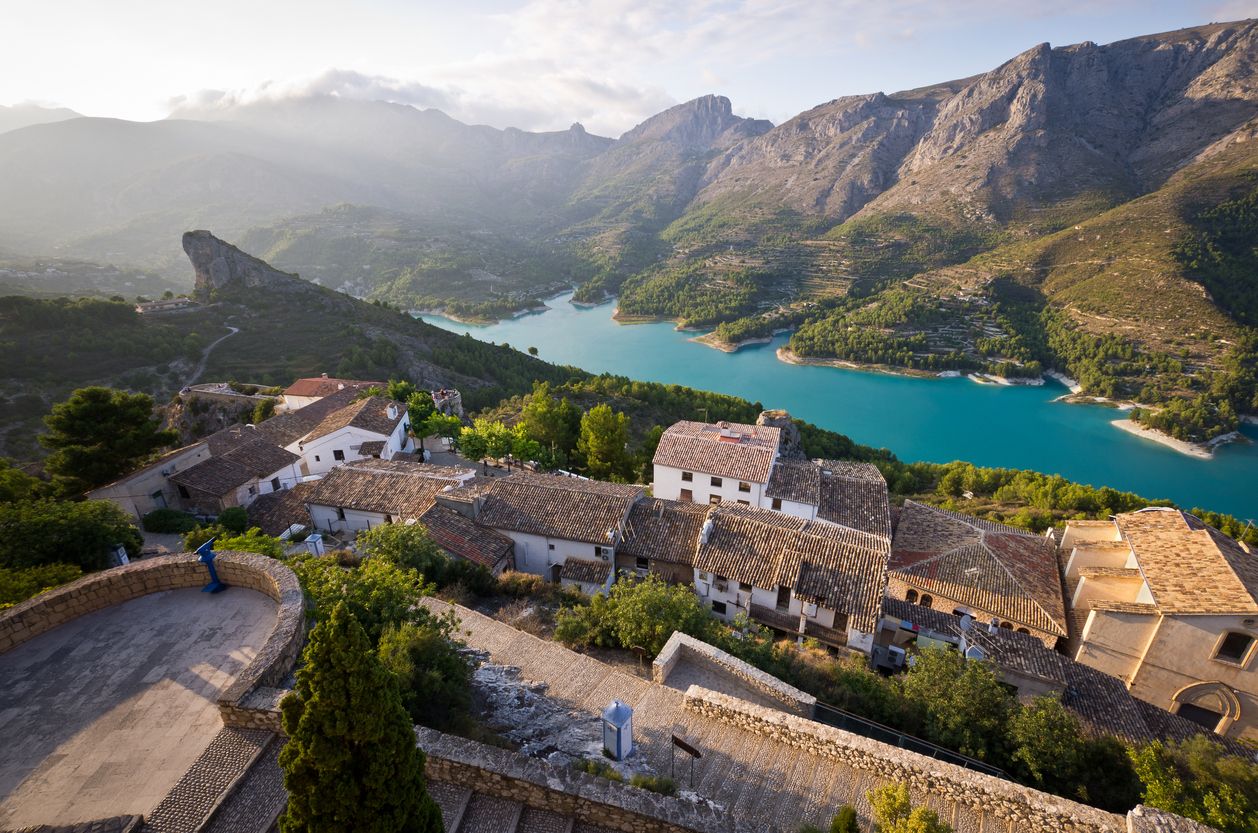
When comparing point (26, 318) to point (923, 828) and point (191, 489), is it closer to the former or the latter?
point (191, 489)

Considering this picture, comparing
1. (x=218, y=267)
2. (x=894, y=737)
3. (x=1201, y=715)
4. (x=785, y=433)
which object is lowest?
(x=785, y=433)

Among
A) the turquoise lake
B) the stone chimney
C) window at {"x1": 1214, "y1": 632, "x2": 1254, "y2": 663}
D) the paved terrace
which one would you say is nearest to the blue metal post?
the paved terrace

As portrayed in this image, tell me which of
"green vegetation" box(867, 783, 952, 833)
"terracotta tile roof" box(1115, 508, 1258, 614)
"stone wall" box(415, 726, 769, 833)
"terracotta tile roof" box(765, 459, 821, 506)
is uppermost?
"green vegetation" box(867, 783, 952, 833)

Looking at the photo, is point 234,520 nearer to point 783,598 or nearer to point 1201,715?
point 783,598

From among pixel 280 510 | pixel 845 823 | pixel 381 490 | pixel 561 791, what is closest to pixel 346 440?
pixel 280 510

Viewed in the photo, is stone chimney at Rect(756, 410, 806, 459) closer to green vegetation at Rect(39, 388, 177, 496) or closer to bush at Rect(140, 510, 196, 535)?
bush at Rect(140, 510, 196, 535)

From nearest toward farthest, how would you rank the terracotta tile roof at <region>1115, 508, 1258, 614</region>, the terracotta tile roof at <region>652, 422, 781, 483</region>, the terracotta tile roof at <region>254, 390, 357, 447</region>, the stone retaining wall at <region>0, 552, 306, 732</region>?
the stone retaining wall at <region>0, 552, 306, 732</region>
the terracotta tile roof at <region>1115, 508, 1258, 614</region>
the terracotta tile roof at <region>652, 422, 781, 483</region>
the terracotta tile roof at <region>254, 390, 357, 447</region>
